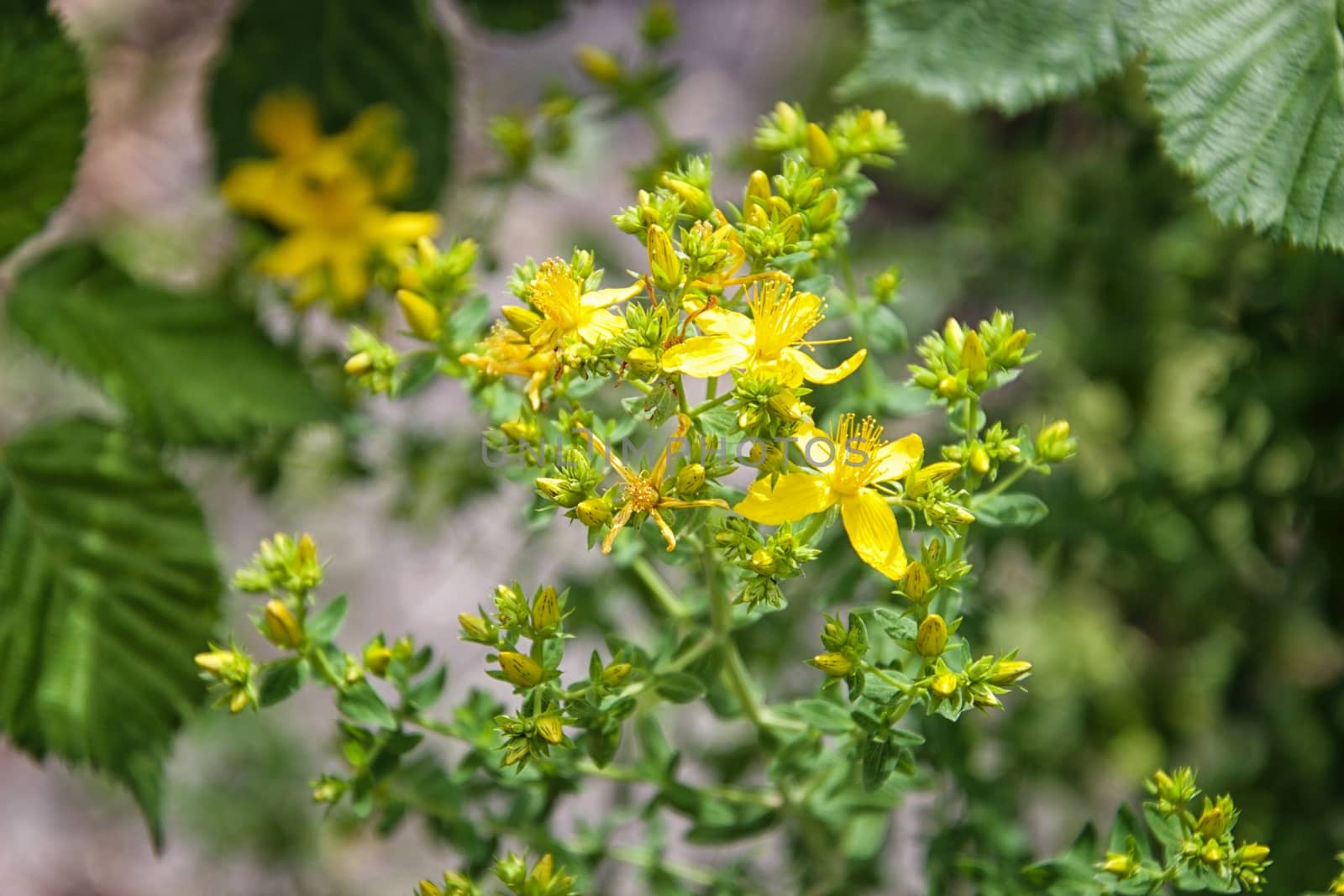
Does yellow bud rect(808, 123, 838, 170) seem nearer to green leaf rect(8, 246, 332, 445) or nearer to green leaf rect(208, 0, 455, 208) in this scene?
green leaf rect(8, 246, 332, 445)

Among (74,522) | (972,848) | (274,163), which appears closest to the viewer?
(74,522)

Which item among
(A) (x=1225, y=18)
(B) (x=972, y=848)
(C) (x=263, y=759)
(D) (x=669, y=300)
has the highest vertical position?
(A) (x=1225, y=18)

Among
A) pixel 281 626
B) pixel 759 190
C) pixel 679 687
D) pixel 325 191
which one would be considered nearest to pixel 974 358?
pixel 759 190

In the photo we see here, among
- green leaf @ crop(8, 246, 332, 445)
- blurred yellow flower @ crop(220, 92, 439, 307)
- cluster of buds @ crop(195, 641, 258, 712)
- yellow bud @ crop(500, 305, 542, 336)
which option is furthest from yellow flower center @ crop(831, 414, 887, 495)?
blurred yellow flower @ crop(220, 92, 439, 307)

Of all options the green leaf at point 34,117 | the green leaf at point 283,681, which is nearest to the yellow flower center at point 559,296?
the green leaf at point 283,681

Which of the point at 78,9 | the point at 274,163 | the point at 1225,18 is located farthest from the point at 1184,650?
the point at 78,9

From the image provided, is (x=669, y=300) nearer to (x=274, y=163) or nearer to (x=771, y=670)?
(x=771, y=670)
